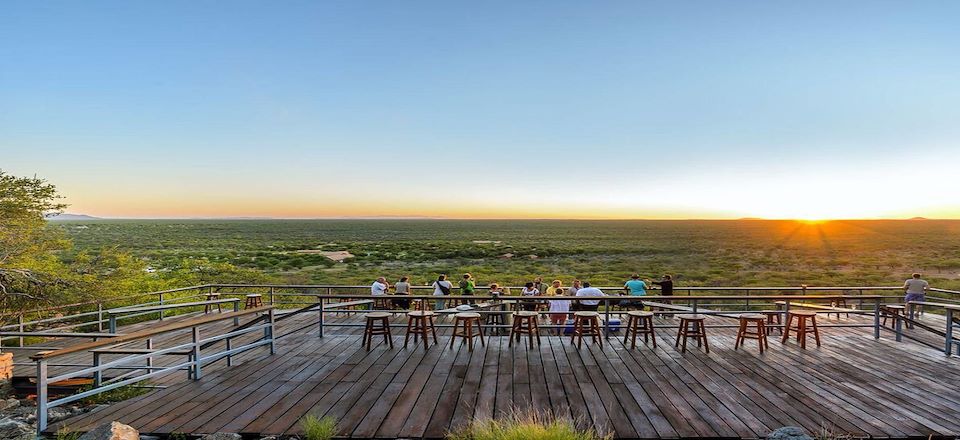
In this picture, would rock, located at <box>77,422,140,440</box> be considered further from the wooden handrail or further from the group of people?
the group of people

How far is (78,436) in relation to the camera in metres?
4.36

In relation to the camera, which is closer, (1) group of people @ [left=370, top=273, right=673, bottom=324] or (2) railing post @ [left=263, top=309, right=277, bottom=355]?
(2) railing post @ [left=263, top=309, right=277, bottom=355]

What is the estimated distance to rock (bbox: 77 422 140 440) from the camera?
13.3 ft

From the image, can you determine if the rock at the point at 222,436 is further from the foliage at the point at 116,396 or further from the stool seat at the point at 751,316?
the stool seat at the point at 751,316

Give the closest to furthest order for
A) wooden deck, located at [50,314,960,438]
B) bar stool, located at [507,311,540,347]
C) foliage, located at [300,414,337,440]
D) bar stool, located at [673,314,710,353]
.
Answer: foliage, located at [300,414,337,440] < wooden deck, located at [50,314,960,438] < bar stool, located at [673,314,710,353] < bar stool, located at [507,311,540,347]

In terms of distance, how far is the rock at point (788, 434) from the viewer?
403cm

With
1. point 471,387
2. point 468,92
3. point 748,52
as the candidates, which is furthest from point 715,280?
point 471,387

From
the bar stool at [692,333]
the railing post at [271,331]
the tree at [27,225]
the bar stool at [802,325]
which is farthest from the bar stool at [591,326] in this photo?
the tree at [27,225]

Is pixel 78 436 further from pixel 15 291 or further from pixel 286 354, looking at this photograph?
pixel 15 291

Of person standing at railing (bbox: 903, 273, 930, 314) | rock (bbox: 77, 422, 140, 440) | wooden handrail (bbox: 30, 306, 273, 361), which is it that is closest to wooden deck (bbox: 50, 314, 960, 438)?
rock (bbox: 77, 422, 140, 440)

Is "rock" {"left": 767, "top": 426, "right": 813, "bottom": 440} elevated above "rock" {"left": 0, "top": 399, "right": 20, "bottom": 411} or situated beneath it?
elevated above

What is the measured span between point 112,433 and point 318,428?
1897 mm

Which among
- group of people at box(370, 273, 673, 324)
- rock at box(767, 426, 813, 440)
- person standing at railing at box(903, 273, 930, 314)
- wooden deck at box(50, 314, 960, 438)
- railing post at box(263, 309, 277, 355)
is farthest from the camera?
person standing at railing at box(903, 273, 930, 314)

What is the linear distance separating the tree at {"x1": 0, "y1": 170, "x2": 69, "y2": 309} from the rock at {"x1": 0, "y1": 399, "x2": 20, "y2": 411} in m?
5.05
